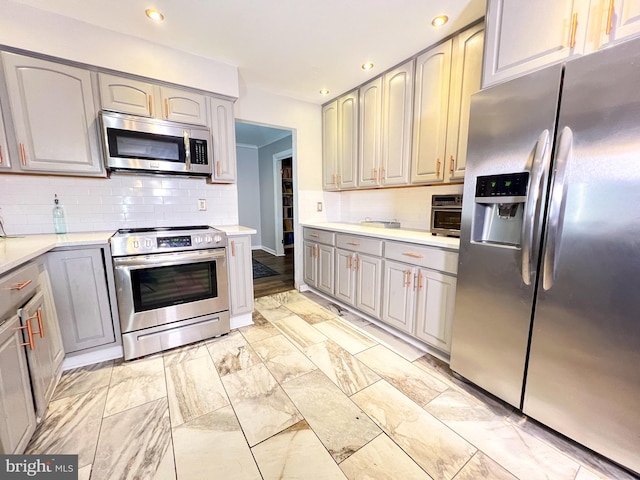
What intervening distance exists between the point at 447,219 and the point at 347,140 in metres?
1.59

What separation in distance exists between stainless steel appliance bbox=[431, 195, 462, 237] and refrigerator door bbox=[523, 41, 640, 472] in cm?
75

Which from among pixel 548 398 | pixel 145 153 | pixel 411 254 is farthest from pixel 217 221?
pixel 548 398

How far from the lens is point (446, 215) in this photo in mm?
2023

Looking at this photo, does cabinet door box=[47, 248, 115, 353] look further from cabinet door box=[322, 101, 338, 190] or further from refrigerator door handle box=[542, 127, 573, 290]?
refrigerator door handle box=[542, 127, 573, 290]

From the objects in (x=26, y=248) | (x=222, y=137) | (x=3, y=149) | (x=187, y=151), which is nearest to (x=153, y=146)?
(x=187, y=151)

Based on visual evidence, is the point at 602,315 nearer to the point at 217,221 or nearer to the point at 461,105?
the point at 461,105

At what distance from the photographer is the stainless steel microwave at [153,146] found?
1.99m

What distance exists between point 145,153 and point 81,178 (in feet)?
2.02

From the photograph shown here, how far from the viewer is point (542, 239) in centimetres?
123

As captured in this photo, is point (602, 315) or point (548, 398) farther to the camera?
point (548, 398)

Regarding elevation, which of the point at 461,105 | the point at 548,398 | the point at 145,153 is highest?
the point at 461,105

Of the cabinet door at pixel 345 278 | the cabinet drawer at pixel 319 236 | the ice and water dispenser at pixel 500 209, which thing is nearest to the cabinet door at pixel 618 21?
the ice and water dispenser at pixel 500 209

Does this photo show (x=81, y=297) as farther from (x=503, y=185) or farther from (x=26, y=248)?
(x=503, y=185)

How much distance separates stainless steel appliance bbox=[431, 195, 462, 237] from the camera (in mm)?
1938
